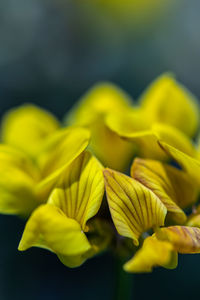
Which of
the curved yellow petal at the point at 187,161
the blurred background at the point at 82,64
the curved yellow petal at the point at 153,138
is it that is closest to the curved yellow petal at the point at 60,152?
the curved yellow petal at the point at 153,138

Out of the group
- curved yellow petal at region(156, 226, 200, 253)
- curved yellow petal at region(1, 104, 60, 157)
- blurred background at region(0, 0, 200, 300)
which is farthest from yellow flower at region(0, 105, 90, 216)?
blurred background at region(0, 0, 200, 300)

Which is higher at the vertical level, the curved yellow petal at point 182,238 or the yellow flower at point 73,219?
the curved yellow petal at point 182,238

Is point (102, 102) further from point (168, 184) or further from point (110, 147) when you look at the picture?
point (168, 184)

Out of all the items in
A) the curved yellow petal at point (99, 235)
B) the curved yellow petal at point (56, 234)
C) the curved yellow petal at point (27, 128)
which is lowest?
the curved yellow petal at point (27, 128)

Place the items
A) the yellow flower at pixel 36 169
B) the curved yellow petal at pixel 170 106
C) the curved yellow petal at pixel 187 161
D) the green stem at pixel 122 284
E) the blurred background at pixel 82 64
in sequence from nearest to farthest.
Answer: the curved yellow petal at pixel 187 161, the yellow flower at pixel 36 169, the green stem at pixel 122 284, the curved yellow petal at pixel 170 106, the blurred background at pixel 82 64

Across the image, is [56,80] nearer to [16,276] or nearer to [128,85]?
[128,85]

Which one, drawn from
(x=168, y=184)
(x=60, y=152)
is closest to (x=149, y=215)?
(x=168, y=184)

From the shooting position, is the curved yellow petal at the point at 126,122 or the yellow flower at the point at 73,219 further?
the curved yellow petal at the point at 126,122

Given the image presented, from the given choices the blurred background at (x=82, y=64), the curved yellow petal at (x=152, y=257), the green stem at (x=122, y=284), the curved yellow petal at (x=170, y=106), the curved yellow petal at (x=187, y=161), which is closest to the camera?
the curved yellow petal at (x=152, y=257)

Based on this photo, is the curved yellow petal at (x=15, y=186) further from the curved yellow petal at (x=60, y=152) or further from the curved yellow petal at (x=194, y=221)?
the curved yellow petal at (x=194, y=221)
